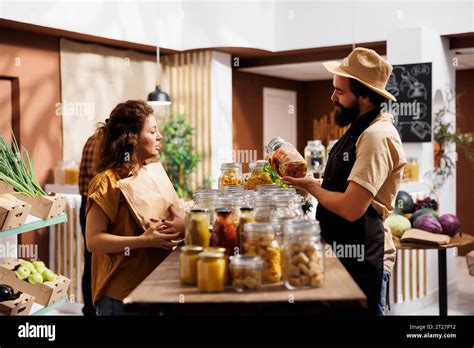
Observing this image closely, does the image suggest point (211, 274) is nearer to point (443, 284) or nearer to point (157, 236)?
point (157, 236)

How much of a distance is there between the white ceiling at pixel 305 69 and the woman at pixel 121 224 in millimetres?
5388

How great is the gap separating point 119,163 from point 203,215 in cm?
56

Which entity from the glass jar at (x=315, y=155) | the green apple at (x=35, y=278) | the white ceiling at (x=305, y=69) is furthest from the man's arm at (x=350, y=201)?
the white ceiling at (x=305, y=69)

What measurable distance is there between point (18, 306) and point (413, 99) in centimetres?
443

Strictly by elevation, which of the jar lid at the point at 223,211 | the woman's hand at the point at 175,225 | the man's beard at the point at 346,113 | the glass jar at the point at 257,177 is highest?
the man's beard at the point at 346,113

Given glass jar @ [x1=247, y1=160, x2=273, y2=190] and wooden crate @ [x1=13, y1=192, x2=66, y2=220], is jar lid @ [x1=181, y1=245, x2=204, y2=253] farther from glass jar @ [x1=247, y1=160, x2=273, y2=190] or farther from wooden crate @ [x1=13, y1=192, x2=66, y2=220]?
wooden crate @ [x1=13, y1=192, x2=66, y2=220]

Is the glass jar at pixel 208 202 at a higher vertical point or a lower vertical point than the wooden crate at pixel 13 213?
higher

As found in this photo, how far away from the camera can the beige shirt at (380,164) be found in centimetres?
226

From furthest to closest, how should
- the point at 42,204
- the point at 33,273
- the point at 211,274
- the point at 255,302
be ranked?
the point at 33,273 → the point at 42,204 → the point at 211,274 → the point at 255,302

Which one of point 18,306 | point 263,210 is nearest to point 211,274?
point 263,210

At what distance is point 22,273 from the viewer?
352cm

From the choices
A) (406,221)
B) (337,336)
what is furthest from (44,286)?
(406,221)

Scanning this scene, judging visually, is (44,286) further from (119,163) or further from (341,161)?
(341,161)

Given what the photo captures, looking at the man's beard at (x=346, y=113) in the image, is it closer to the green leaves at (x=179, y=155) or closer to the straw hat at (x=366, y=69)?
the straw hat at (x=366, y=69)
